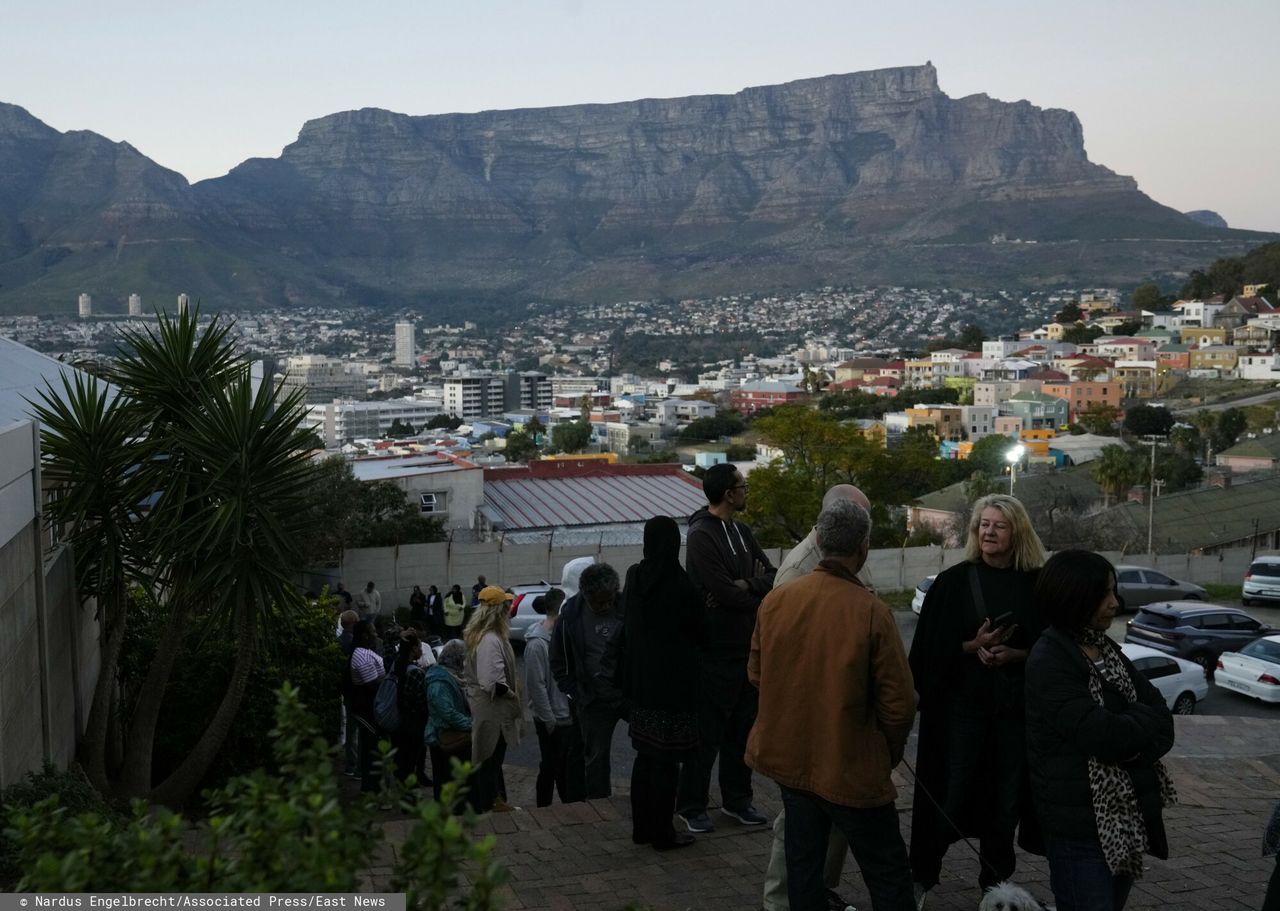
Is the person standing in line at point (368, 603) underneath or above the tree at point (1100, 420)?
above

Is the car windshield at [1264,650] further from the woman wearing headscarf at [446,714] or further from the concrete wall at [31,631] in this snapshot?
the concrete wall at [31,631]

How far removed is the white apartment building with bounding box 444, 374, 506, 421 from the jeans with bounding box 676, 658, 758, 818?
17439cm

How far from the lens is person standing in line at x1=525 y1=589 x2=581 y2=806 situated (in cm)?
675

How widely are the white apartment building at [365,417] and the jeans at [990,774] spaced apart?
126 m

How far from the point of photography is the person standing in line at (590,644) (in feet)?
20.1

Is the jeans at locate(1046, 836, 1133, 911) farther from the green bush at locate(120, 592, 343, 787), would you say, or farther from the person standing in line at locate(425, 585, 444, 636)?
the person standing in line at locate(425, 585, 444, 636)

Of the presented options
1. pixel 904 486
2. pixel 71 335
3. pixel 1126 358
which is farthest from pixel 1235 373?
pixel 71 335

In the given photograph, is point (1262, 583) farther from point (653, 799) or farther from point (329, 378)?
point (329, 378)

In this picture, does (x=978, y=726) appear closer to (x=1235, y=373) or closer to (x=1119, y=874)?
(x=1119, y=874)

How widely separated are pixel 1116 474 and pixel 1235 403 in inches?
2042

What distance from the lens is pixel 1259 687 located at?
1436cm

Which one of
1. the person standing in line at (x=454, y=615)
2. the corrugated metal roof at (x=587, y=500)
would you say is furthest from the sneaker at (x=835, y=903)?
the corrugated metal roof at (x=587, y=500)

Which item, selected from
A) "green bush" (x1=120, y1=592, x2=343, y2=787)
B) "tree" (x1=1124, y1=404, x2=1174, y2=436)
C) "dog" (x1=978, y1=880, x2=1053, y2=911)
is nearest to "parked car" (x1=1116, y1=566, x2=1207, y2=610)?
"green bush" (x1=120, y1=592, x2=343, y2=787)

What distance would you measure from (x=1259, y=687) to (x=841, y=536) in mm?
12418
